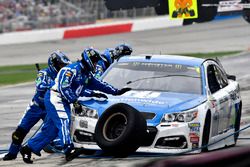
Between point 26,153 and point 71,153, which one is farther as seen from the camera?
point 26,153

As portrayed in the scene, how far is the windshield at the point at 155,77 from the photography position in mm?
11320

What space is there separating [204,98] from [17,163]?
102 inches

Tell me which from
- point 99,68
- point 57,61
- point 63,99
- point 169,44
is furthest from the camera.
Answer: point 169,44

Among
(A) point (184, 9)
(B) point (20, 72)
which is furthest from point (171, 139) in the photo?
(B) point (20, 72)

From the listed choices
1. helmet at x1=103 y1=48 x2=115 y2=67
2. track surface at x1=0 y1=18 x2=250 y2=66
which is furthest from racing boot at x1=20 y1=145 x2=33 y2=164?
track surface at x1=0 y1=18 x2=250 y2=66

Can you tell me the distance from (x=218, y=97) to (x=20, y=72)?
1646 cm

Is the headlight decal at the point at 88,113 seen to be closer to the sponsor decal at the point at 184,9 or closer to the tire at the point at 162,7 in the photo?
the sponsor decal at the point at 184,9

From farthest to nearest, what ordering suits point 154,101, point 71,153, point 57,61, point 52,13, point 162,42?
point 52,13 → point 162,42 → point 57,61 → point 154,101 → point 71,153

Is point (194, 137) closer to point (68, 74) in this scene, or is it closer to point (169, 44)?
point (68, 74)

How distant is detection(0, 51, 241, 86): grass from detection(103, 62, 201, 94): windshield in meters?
12.4

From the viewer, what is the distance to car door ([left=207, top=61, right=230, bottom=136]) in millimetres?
11008

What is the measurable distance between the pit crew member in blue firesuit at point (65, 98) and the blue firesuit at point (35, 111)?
0.33 metres

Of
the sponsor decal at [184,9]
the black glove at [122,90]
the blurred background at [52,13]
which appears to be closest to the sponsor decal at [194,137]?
the black glove at [122,90]

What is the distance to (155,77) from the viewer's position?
37.8 ft
